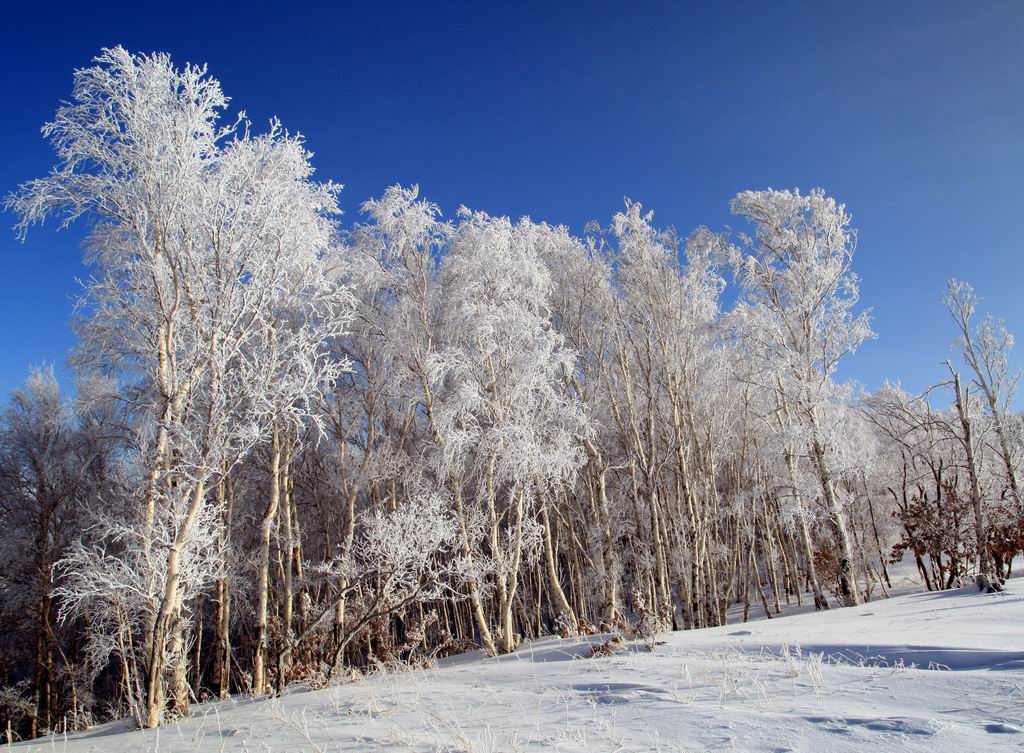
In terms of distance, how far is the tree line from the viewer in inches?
311

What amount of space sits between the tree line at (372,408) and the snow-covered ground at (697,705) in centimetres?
220

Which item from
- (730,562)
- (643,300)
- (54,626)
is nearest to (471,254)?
(643,300)

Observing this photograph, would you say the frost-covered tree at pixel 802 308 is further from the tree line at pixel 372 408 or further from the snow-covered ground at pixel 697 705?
the snow-covered ground at pixel 697 705

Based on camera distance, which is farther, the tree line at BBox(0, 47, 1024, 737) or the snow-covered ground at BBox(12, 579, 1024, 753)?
the tree line at BBox(0, 47, 1024, 737)

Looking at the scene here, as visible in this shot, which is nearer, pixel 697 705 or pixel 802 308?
pixel 697 705

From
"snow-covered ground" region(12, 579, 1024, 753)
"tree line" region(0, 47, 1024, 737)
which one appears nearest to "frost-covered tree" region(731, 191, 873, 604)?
"tree line" region(0, 47, 1024, 737)

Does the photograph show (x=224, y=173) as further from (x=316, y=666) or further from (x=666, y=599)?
(x=666, y=599)

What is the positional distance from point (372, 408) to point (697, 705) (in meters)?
12.3

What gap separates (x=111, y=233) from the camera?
31.5ft

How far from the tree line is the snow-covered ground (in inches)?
86.8

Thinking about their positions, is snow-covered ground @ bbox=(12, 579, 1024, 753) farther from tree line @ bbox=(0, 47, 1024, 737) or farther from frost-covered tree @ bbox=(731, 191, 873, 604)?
frost-covered tree @ bbox=(731, 191, 873, 604)

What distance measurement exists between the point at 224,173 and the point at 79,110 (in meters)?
2.08

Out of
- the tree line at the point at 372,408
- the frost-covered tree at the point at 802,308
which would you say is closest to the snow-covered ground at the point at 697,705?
the tree line at the point at 372,408

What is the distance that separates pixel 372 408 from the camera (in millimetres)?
14945
